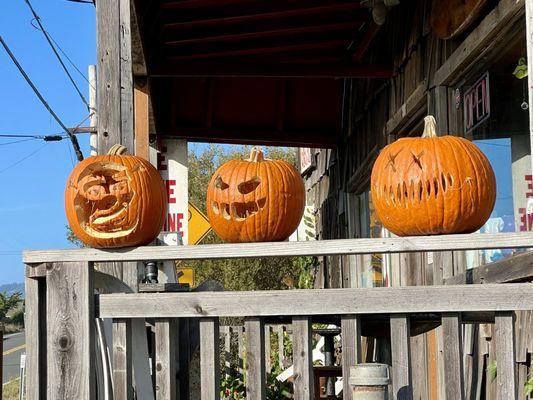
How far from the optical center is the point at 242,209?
3.52 m

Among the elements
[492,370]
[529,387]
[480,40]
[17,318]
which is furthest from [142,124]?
[17,318]

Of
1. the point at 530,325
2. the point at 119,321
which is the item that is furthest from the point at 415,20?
the point at 119,321

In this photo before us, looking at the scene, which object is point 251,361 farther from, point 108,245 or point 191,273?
point 191,273

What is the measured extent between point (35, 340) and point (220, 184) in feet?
2.97

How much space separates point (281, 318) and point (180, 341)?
0.81 meters

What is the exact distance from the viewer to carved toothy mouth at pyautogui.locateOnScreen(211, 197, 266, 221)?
350cm

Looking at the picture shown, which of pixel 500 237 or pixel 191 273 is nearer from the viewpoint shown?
pixel 500 237

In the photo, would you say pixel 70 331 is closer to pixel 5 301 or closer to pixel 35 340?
pixel 35 340

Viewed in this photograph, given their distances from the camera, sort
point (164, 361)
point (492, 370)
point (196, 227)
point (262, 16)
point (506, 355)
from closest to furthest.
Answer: point (506, 355)
point (164, 361)
point (492, 370)
point (262, 16)
point (196, 227)

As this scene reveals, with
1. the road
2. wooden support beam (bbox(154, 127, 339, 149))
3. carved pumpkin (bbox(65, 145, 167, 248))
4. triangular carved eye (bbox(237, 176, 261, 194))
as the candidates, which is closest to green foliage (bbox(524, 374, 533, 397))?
triangular carved eye (bbox(237, 176, 261, 194))

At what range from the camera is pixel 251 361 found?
3.23 meters

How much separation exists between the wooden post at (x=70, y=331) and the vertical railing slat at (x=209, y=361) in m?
0.42

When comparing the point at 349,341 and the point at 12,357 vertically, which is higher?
the point at 349,341

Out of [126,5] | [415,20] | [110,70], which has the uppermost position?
[415,20]
